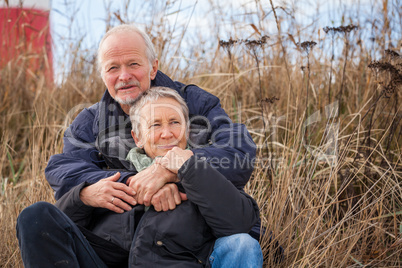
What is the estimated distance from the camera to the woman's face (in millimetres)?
2574

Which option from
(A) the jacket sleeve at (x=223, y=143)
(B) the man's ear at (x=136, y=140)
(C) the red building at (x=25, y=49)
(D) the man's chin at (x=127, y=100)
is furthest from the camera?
(C) the red building at (x=25, y=49)

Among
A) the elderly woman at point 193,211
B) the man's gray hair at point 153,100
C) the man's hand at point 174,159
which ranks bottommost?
the elderly woman at point 193,211

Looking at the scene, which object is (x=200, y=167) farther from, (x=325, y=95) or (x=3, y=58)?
(x=3, y=58)

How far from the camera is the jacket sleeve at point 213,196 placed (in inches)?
85.5

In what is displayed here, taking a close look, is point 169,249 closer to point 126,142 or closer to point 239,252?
point 239,252

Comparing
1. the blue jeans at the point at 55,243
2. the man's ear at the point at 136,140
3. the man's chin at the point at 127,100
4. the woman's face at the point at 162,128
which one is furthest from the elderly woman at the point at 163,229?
the man's chin at the point at 127,100

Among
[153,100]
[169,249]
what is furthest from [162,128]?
[169,249]

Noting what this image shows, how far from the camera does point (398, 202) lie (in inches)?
144

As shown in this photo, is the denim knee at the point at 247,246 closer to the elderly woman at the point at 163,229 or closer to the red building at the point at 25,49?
the elderly woman at the point at 163,229

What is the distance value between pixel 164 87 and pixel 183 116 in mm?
284

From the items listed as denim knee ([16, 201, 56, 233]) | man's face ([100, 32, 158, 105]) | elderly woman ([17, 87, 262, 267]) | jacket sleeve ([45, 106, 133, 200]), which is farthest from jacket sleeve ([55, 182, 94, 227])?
man's face ([100, 32, 158, 105])

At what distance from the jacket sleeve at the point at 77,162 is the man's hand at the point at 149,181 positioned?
0.44 ft

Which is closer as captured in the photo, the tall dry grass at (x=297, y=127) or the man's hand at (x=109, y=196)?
the man's hand at (x=109, y=196)

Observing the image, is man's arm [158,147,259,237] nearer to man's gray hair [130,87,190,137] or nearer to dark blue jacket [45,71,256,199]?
dark blue jacket [45,71,256,199]
